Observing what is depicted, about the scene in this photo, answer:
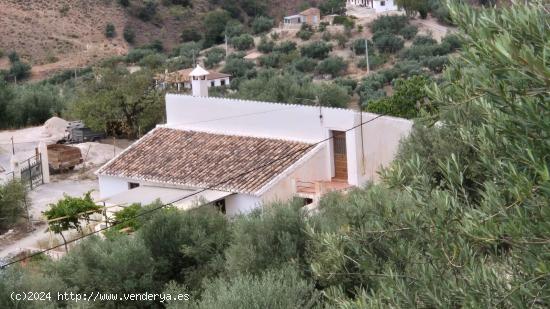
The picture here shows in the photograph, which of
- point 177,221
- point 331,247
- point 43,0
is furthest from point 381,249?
point 43,0

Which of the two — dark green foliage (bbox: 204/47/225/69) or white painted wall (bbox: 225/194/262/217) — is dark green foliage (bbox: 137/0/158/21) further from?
white painted wall (bbox: 225/194/262/217)

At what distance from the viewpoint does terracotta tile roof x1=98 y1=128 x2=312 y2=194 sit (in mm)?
19188

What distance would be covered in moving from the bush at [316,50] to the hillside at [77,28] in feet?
56.5

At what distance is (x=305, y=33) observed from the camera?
60812 millimetres

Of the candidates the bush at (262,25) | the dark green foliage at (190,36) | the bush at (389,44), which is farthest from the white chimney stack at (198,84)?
the dark green foliage at (190,36)

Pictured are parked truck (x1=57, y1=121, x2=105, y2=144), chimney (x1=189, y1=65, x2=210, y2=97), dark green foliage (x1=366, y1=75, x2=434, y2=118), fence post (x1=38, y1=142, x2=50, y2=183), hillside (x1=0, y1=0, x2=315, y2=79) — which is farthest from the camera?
hillside (x1=0, y1=0, x2=315, y2=79)

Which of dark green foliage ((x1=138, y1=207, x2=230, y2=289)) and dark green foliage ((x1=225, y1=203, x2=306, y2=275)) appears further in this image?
dark green foliage ((x1=138, y1=207, x2=230, y2=289))

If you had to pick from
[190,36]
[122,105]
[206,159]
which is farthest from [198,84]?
[190,36]

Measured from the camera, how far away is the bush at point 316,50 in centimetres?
5569

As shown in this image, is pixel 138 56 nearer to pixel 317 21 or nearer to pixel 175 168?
pixel 317 21

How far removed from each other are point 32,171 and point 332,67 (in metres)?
29.8

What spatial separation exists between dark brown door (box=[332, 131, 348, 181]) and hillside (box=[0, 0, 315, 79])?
4495cm

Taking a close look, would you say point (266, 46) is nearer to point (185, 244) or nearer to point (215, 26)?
point (215, 26)

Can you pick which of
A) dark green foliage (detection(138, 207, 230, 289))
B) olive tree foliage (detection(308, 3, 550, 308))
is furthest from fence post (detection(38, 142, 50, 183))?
olive tree foliage (detection(308, 3, 550, 308))
